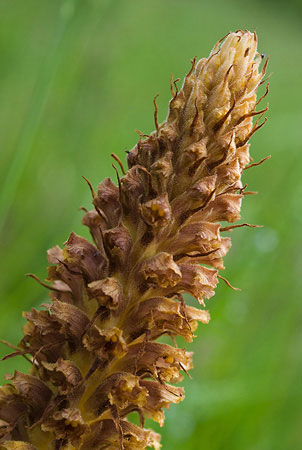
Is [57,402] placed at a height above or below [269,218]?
below

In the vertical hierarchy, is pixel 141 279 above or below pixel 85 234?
above

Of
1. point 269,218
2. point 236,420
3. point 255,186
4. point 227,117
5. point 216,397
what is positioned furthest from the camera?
point 255,186

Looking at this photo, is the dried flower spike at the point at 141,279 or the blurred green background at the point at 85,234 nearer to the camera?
the dried flower spike at the point at 141,279

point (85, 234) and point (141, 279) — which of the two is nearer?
point (141, 279)

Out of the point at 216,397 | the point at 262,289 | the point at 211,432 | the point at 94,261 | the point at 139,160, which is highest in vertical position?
the point at 139,160

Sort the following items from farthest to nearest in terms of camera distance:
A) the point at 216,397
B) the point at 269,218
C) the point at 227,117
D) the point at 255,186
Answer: the point at 255,186, the point at 269,218, the point at 216,397, the point at 227,117

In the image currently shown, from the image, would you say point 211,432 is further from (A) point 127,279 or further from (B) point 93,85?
(B) point 93,85

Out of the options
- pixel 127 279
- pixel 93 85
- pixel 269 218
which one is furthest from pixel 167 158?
pixel 93 85

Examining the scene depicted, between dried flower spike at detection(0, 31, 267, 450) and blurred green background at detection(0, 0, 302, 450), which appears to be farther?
blurred green background at detection(0, 0, 302, 450)
